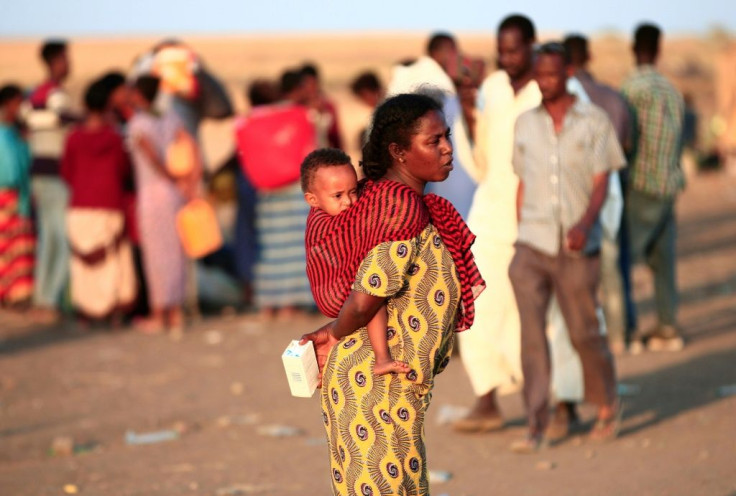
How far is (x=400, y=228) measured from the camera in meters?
3.97

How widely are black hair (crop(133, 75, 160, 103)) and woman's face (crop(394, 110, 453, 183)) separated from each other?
7866 mm

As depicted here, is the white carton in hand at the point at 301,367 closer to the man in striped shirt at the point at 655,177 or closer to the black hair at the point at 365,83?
the man in striped shirt at the point at 655,177

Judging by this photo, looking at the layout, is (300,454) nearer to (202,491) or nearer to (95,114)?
(202,491)

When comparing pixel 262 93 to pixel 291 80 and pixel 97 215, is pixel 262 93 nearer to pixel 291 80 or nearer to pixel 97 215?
pixel 291 80

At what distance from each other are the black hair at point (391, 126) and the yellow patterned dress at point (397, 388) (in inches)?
11.7

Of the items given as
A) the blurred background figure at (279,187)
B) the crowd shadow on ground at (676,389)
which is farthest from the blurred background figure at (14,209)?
the crowd shadow on ground at (676,389)

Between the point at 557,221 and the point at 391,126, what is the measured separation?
279cm

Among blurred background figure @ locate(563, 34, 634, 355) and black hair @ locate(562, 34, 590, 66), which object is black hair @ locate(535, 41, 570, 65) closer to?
blurred background figure @ locate(563, 34, 634, 355)

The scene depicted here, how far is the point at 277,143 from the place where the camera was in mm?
12070

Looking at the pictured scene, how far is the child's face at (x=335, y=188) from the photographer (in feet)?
13.6

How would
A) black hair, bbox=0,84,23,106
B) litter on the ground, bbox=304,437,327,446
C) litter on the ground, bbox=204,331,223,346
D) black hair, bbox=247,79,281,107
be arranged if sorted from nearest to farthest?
litter on the ground, bbox=304,437,327,446
litter on the ground, bbox=204,331,223,346
black hair, bbox=0,84,23,106
black hair, bbox=247,79,281,107

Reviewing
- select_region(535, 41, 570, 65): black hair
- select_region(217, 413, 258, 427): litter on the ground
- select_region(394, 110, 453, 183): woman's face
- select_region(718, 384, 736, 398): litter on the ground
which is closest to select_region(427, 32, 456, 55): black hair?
select_region(535, 41, 570, 65): black hair

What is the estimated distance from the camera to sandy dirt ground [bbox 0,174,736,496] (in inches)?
258

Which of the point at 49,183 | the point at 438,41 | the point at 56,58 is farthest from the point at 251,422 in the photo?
the point at 56,58
